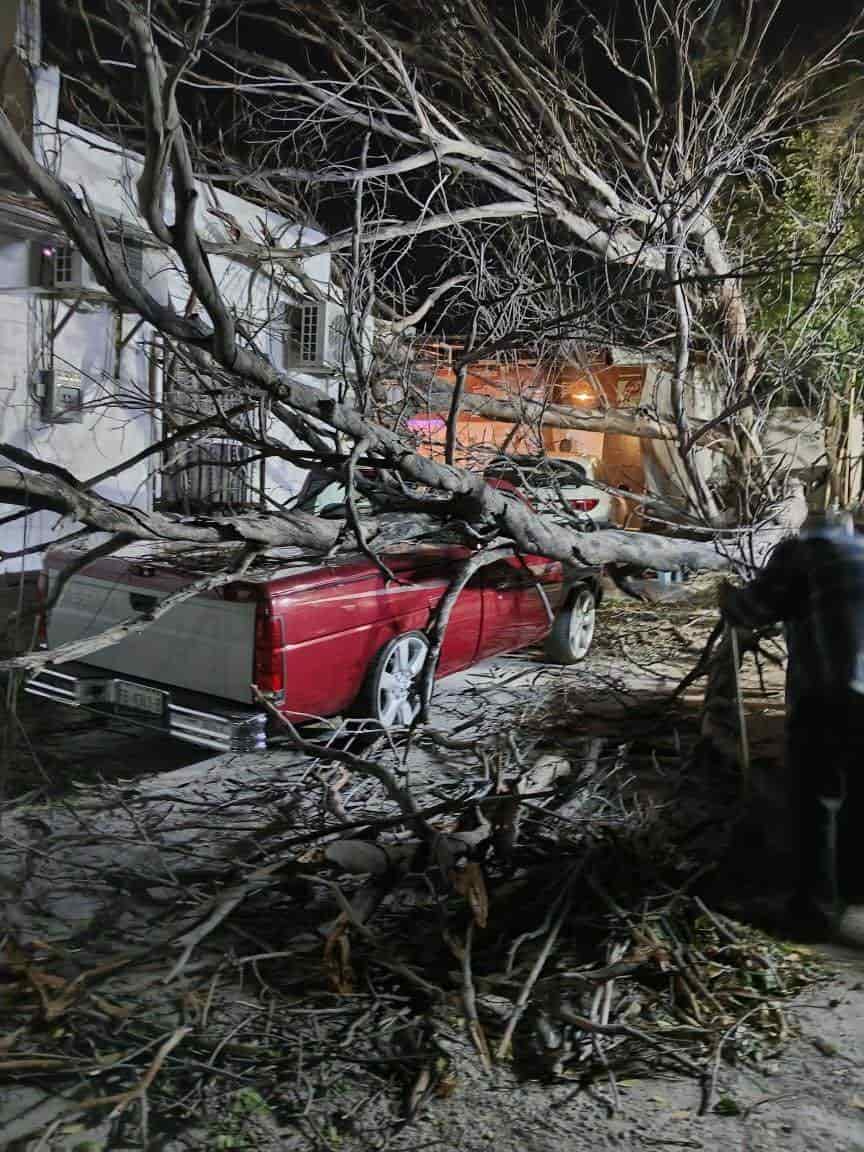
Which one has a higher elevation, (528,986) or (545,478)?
(545,478)

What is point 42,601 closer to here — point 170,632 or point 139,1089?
point 170,632

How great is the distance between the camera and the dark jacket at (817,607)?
127 inches

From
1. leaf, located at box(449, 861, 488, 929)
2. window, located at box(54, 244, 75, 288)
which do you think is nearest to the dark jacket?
leaf, located at box(449, 861, 488, 929)

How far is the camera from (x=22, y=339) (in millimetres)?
10883

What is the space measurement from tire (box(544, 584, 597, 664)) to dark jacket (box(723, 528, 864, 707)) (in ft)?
13.7

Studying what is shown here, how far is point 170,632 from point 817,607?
3.34 meters

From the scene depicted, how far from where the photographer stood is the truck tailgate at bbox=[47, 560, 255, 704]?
4.90m

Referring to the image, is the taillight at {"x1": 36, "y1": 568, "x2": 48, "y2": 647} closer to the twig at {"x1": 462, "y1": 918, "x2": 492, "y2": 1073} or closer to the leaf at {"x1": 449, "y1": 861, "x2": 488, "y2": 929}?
the leaf at {"x1": 449, "y1": 861, "x2": 488, "y2": 929}

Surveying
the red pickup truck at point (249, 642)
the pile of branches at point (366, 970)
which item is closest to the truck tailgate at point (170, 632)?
the red pickup truck at point (249, 642)

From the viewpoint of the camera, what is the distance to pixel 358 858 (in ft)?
11.8

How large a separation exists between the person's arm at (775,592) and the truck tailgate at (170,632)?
2.49 m

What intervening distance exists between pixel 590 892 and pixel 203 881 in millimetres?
1586

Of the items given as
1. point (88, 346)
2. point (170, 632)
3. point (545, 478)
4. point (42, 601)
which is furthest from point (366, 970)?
point (88, 346)

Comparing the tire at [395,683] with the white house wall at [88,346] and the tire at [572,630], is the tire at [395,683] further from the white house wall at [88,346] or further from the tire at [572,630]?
the white house wall at [88,346]
